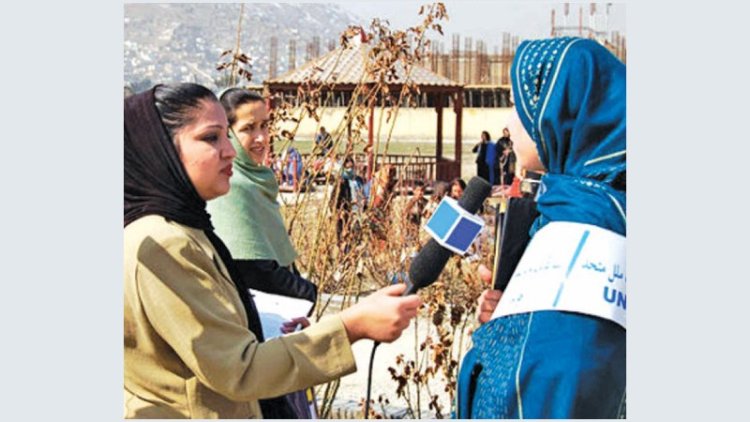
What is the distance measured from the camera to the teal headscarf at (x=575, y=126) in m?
3.53

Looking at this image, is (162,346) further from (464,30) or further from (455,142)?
(455,142)

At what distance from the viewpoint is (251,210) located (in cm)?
461

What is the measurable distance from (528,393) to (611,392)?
25cm

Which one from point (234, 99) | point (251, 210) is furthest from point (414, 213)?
point (234, 99)

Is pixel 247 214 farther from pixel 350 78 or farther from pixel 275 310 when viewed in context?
pixel 350 78

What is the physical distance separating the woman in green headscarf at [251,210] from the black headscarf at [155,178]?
103 cm

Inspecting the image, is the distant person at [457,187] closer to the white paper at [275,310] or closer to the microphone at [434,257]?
the white paper at [275,310]

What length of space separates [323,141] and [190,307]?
2.26m

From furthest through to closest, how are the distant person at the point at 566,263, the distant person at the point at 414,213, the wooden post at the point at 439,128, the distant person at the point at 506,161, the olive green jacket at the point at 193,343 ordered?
the wooden post at the point at 439,128
the distant person at the point at 414,213
the distant person at the point at 506,161
the distant person at the point at 566,263
the olive green jacket at the point at 193,343

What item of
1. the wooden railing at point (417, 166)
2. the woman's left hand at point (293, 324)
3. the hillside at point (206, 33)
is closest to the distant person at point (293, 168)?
the wooden railing at point (417, 166)

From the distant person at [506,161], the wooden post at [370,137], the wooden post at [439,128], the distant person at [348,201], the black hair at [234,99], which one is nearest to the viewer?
the black hair at [234,99]

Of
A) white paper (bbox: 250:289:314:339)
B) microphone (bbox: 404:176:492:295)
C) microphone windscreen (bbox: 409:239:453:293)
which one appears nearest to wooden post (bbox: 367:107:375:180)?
white paper (bbox: 250:289:314:339)

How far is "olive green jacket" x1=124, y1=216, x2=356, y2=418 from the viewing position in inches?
128

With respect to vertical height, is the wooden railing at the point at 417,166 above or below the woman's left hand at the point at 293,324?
above
